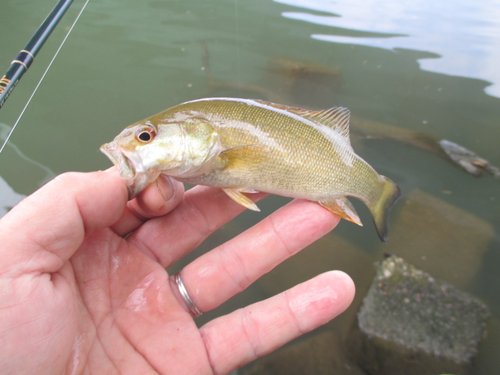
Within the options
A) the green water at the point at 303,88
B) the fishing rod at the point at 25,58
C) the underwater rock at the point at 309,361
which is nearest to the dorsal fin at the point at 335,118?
the green water at the point at 303,88

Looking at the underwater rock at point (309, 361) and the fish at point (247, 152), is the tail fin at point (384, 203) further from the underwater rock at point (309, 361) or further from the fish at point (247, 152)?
the underwater rock at point (309, 361)

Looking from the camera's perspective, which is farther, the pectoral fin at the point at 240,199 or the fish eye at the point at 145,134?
the pectoral fin at the point at 240,199

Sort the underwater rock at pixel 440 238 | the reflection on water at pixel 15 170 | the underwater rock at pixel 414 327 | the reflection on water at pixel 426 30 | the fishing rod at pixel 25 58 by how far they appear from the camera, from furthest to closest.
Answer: the reflection on water at pixel 426 30
the reflection on water at pixel 15 170
the underwater rock at pixel 440 238
the underwater rock at pixel 414 327
the fishing rod at pixel 25 58

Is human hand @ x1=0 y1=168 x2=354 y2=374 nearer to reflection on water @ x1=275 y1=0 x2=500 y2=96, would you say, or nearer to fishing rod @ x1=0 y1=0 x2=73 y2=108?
fishing rod @ x1=0 y1=0 x2=73 y2=108

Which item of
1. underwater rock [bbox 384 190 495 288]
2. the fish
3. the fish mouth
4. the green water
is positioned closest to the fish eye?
the fish

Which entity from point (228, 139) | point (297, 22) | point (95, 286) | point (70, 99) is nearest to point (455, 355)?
point (228, 139)

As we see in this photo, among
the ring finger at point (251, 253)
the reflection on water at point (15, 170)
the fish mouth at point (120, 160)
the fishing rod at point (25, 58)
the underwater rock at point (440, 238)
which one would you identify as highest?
the fishing rod at point (25, 58)

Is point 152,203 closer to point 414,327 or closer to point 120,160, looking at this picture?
point 120,160
